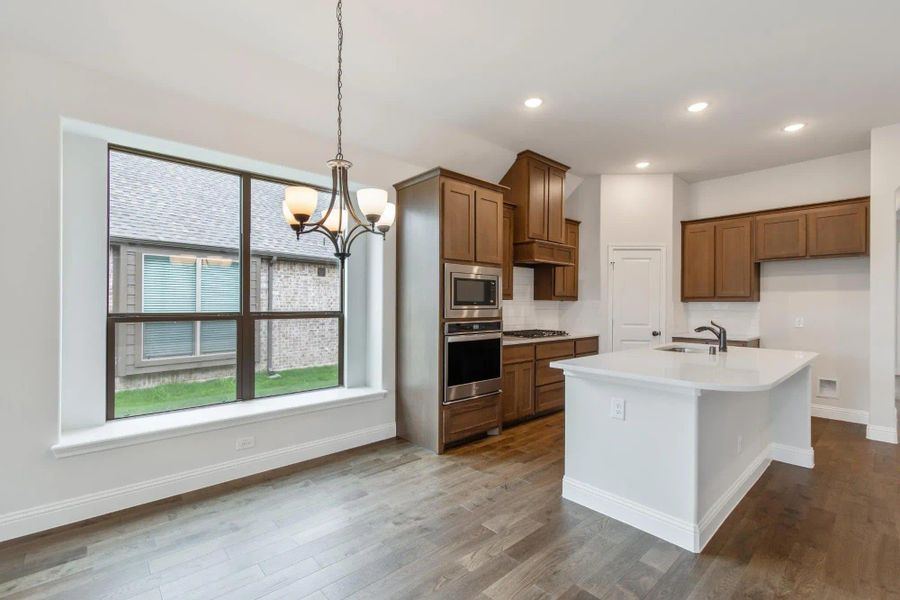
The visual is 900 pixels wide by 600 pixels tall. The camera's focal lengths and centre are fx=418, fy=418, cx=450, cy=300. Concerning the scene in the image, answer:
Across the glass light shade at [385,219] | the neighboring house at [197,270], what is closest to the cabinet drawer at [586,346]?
the neighboring house at [197,270]

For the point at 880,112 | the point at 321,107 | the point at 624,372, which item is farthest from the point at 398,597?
the point at 880,112

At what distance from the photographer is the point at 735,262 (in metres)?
5.15

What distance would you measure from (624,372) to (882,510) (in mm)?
1922

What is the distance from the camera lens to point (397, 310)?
13.0 ft

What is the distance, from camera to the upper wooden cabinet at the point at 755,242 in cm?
441

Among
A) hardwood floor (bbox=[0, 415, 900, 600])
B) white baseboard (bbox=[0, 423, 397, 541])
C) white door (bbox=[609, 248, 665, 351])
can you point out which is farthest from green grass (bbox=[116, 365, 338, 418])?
white door (bbox=[609, 248, 665, 351])

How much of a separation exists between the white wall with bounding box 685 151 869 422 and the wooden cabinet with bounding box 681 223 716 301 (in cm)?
36

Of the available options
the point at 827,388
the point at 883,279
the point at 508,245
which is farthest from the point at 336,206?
the point at 827,388

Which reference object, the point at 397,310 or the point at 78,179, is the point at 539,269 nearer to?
the point at 397,310

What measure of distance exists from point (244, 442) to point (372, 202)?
2.10 metres

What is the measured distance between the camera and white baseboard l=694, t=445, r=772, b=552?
2254 millimetres

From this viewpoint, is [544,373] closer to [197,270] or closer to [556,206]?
[556,206]

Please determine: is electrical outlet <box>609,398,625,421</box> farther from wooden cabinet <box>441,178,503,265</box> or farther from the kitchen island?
wooden cabinet <box>441,178,503,265</box>

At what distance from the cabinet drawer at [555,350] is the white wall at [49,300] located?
3.07 m
